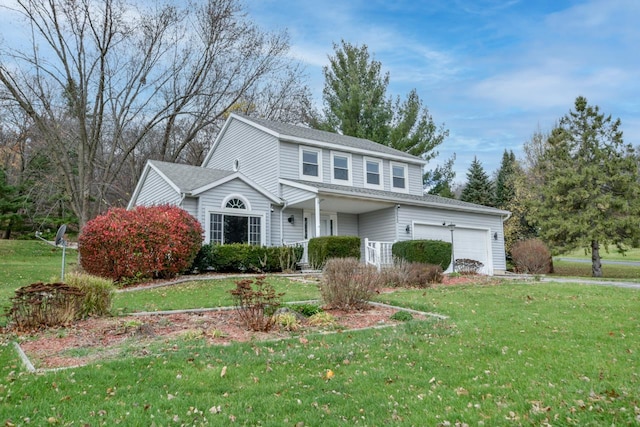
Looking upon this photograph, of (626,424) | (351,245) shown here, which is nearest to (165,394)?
(626,424)

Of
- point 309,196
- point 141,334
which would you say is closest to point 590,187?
→ point 309,196

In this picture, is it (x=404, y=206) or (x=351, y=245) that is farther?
(x=404, y=206)

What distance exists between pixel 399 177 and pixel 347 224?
3.68 m

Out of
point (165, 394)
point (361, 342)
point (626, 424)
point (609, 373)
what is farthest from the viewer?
point (361, 342)

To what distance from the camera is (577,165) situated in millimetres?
22109

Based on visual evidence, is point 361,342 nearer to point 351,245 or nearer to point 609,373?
point 609,373

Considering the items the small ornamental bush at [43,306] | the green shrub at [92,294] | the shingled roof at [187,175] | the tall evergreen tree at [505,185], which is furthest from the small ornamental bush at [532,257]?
the small ornamental bush at [43,306]

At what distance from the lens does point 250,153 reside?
19312 mm

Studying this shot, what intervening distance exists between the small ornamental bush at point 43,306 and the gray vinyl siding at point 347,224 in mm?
13260

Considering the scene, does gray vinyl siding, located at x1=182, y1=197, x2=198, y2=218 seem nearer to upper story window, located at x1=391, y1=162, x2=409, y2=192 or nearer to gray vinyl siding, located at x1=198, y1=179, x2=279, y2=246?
gray vinyl siding, located at x1=198, y1=179, x2=279, y2=246

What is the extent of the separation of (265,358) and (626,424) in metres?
3.09

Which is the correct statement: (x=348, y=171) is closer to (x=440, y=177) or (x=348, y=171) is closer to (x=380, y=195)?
(x=380, y=195)

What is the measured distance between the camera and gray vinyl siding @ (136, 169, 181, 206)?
1605 cm

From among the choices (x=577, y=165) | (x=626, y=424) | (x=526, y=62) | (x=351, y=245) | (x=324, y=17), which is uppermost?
(x=324, y=17)
